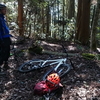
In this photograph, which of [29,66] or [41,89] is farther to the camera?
[29,66]

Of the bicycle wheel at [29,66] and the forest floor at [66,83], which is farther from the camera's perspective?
the bicycle wheel at [29,66]

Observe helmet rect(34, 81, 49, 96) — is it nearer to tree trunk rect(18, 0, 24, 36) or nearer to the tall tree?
the tall tree

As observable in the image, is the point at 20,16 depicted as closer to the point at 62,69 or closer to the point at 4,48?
the point at 4,48

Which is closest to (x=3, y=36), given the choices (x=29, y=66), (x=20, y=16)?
(x=29, y=66)

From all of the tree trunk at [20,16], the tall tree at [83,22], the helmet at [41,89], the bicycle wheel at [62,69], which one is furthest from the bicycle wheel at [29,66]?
the tree trunk at [20,16]

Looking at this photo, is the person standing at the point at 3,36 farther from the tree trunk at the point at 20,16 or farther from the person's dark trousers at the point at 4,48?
the tree trunk at the point at 20,16

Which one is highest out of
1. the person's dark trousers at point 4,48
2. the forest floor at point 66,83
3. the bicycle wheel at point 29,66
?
the person's dark trousers at point 4,48

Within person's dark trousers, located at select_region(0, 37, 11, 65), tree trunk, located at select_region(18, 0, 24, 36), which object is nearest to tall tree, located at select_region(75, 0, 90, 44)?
tree trunk, located at select_region(18, 0, 24, 36)

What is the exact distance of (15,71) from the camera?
6.02 meters

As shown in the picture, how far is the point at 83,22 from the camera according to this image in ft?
41.1

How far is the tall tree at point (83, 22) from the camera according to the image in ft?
40.4

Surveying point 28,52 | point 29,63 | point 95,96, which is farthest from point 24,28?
point 95,96

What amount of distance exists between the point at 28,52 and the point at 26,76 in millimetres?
2496

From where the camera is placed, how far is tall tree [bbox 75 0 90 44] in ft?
40.4
